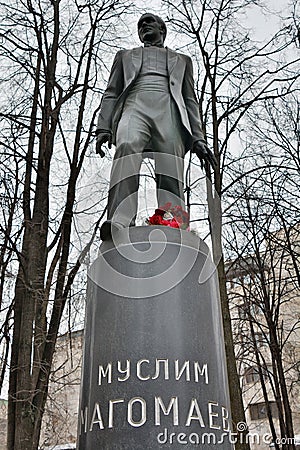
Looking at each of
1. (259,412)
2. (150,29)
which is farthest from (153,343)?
(259,412)

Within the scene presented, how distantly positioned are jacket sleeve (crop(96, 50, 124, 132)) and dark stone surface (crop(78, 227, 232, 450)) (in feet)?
4.57

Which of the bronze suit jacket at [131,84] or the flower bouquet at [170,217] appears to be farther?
the bronze suit jacket at [131,84]

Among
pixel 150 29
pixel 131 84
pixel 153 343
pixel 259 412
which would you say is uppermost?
pixel 259 412

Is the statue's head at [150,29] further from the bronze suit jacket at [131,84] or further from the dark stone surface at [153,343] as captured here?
the dark stone surface at [153,343]

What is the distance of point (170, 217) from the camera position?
487 centimetres

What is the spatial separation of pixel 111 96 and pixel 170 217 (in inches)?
61.5

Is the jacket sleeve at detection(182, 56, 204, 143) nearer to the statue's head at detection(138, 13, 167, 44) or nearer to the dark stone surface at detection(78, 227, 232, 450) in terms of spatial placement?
the statue's head at detection(138, 13, 167, 44)

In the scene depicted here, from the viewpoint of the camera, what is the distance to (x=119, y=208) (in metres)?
4.94

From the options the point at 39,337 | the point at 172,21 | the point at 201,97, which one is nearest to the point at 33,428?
the point at 39,337

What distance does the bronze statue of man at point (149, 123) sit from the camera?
515 cm

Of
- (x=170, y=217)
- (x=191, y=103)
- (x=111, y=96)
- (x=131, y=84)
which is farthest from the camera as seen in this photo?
(x=191, y=103)

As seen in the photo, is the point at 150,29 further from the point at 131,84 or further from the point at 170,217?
the point at 170,217

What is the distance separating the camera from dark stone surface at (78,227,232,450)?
3850 millimetres

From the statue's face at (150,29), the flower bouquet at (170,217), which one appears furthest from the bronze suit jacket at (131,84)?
the flower bouquet at (170,217)
